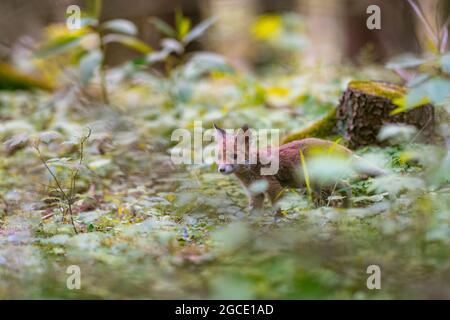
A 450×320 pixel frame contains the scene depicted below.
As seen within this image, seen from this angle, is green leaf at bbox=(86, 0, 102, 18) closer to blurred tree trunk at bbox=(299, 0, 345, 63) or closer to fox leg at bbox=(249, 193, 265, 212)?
fox leg at bbox=(249, 193, 265, 212)

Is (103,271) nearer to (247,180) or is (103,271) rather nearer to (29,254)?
(29,254)

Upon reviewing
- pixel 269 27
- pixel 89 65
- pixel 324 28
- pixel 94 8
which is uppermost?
pixel 324 28

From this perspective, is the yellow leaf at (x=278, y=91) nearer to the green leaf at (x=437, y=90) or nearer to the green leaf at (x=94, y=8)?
the green leaf at (x=94, y=8)

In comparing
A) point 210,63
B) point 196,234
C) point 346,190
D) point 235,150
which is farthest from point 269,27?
point 196,234

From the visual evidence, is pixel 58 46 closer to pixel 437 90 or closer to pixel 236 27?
pixel 437 90
